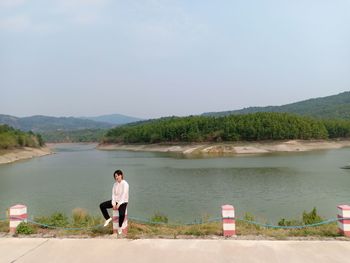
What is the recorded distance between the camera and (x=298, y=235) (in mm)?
8984

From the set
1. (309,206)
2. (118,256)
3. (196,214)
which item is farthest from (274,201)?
(118,256)

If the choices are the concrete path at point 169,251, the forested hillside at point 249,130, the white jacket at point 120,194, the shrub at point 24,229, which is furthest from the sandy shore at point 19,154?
the concrete path at point 169,251

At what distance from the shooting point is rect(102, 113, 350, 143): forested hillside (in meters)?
83.6

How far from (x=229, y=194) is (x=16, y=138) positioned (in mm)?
72052

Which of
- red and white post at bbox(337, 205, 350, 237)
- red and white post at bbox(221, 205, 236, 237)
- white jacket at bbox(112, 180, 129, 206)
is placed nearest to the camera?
red and white post at bbox(337, 205, 350, 237)

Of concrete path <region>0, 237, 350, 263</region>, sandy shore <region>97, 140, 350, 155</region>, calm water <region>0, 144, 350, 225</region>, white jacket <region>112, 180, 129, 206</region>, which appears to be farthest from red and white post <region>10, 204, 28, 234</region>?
sandy shore <region>97, 140, 350, 155</region>

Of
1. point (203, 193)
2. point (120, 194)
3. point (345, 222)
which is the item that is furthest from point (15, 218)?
point (203, 193)

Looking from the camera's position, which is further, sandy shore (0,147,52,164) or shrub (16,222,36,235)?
sandy shore (0,147,52,164)

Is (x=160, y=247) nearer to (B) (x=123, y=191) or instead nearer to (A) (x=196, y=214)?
(B) (x=123, y=191)

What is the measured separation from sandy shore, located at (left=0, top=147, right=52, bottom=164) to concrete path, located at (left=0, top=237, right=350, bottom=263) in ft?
219

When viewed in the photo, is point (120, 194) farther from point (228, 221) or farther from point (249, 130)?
point (249, 130)

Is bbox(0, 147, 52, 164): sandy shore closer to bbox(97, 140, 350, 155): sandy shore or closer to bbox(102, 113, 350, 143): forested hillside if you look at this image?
bbox(102, 113, 350, 143): forested hillside

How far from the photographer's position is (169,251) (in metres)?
7.60

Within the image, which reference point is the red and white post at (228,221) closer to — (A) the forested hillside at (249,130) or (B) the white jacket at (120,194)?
(B) the white jacket at (120,194)
